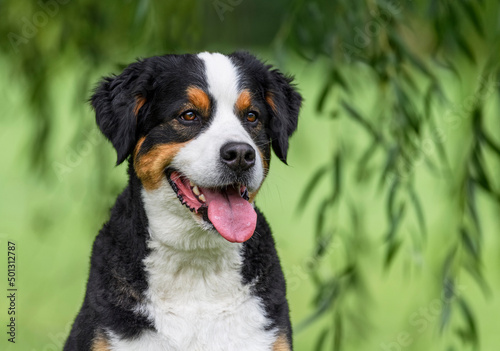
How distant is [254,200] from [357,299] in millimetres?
1252

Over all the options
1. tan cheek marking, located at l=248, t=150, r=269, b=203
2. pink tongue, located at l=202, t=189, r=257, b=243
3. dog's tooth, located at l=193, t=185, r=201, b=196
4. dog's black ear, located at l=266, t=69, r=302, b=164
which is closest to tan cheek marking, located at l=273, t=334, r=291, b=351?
pink tongue, located at l=202, t=189, r=257, b=243

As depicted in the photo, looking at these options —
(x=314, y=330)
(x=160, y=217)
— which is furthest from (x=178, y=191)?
(x=314, y=330)

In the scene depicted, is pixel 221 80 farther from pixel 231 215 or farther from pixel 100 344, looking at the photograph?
pixel 100 344

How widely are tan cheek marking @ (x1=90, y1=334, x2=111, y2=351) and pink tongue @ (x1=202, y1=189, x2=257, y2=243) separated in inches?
26.7

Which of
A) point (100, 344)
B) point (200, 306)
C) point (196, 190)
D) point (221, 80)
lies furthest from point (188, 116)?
point (100, 344)

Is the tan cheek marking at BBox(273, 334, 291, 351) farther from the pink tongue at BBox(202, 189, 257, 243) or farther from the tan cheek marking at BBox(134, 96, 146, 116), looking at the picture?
the tan cheek marking at BBox(134, 96, 146, 116)

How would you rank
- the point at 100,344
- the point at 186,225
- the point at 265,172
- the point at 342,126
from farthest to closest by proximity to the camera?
the point at 342,126 → the point at 265,172 → the point at 186,225 → the point at 100,344

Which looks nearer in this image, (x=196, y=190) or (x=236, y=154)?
(x=236, y=154)

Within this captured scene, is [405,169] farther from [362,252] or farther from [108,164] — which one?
[108,164]

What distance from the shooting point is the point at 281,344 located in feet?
13.5

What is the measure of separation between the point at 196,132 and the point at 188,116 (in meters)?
0.09

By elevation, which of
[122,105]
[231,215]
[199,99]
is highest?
[199,99]

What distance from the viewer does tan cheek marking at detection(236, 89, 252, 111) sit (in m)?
4.24

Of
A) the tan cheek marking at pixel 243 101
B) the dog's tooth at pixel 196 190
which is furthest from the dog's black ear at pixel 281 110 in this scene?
the dog's tooth at pixel 196 190
